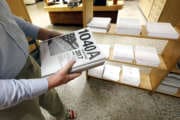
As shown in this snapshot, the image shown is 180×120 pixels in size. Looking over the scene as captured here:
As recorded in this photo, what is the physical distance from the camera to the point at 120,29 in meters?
0.94

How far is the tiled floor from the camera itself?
3.88ft

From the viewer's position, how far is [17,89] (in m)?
0.44

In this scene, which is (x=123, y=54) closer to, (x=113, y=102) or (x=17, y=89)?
(x=113, y=102)

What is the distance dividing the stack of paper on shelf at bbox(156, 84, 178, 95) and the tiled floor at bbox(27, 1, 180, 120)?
68mm

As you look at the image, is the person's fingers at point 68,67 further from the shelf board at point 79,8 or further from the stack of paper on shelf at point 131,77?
the shelf board at point 79,8

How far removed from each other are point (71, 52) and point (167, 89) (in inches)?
45.7

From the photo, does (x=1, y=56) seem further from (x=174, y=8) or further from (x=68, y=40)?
(x=174, y=8)

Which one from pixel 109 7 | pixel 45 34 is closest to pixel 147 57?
pixel 45 34

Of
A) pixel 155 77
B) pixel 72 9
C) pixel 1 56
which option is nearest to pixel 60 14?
pixel 72 9

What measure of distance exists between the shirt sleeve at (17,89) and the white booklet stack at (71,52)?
88 mm

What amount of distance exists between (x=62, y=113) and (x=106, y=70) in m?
0.69

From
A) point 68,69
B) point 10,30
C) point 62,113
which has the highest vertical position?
point 10,30

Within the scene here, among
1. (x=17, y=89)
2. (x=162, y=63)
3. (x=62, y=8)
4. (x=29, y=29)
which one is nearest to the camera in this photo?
(x=17, y=89)

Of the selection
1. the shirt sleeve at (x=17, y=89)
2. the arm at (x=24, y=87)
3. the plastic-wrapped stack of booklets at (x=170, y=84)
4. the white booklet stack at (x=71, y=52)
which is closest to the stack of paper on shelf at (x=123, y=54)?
the plastic-wrapped stack of booklets at (x=170, y=84)
